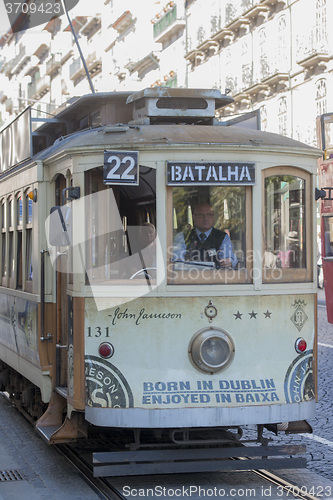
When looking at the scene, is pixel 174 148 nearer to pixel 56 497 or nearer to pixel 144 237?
pixel 144 237

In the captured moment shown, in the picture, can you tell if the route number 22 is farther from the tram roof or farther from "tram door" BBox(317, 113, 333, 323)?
"tram door" BBox(317, 113, 333, 323)

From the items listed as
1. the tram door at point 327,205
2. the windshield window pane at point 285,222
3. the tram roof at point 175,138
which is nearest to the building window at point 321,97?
the tram door at point 327,205

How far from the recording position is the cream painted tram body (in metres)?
7.21

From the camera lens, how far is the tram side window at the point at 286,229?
7.49 m

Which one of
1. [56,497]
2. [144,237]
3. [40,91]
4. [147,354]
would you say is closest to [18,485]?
[56,497]

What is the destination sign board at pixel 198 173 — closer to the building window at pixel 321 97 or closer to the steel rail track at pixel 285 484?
the steel rail track at pixel 285 484

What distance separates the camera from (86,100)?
971 cm

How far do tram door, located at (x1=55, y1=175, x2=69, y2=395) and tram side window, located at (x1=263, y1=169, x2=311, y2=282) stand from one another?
1885 millimetres

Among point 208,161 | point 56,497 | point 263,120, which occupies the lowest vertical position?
point 56,497

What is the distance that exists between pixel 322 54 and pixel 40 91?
51.4m

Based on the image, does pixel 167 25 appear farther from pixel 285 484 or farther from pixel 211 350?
pixel 285 484

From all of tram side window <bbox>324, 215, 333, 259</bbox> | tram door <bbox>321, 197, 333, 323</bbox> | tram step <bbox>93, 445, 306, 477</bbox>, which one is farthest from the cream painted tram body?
tram door <bbox>321, 197, 333, 323</bbox>

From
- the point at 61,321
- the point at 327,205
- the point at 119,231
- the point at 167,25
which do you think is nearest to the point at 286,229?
the point at 119,231

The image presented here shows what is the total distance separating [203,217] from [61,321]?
1904 mm
